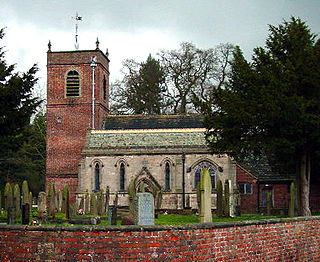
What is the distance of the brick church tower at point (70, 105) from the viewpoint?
4753 centimetres

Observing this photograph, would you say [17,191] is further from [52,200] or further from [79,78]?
[79,78]

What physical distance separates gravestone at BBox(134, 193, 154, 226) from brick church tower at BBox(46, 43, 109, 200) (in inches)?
1406

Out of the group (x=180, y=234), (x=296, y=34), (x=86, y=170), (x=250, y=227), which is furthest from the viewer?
(x=86, y=170)

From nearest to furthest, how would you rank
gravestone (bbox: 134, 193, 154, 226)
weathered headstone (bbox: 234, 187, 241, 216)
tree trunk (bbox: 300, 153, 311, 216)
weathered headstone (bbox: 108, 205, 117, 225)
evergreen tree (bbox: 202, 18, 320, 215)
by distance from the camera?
1. gravestone (bbox: 134, 193, 154, 226)
2. weathered headstone (bbox: 108, 205, 117, 225)
3. evergreen tree (bbox: 202, 18, 320, 215)
4. tree trunk (bbox: 300, 153, 311, 216)
5. weathered headstone (bbox: 234, 187, 241, 216)

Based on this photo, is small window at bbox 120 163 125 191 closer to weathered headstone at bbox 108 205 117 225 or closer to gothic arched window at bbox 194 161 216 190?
gothic arched window at bbox 194 161 216 190

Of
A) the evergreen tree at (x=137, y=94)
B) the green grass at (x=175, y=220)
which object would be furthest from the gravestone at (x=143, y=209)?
the evergreen tree at (x=137, y=94)

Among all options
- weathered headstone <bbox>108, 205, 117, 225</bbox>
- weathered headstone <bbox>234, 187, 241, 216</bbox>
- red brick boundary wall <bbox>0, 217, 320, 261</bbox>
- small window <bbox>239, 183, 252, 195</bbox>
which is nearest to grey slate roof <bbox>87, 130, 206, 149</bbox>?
small window <bbox>239, 183, 252, 195</bbox>

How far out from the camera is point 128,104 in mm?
57688

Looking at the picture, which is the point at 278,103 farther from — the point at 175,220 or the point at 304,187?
the point at 175,220

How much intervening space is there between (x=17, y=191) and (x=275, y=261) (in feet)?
57.1

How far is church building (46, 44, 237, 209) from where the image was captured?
140 feet

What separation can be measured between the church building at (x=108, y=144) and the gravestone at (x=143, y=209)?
91.2 feet

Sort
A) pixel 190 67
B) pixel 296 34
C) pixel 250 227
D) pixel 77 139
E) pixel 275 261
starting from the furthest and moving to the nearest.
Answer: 1. pixel 190 67
2. pixel 77 139
3. pixel 296 34
4. pixel 275 261
5. pixel 250 227

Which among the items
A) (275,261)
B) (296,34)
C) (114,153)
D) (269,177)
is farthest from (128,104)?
(275,261)
